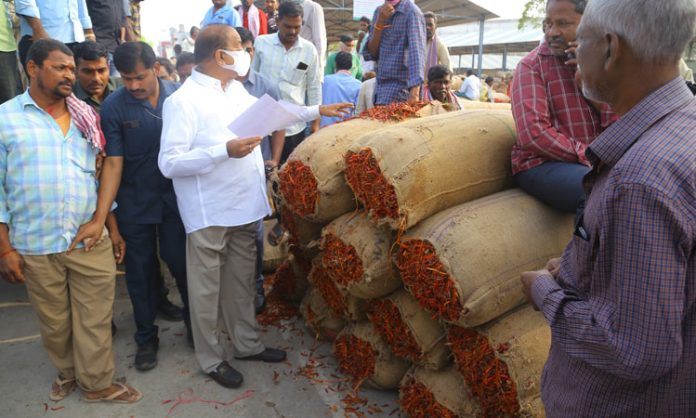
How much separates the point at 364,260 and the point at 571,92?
1418mm

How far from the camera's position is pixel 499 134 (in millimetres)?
2994

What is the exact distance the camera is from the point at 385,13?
4664 mm

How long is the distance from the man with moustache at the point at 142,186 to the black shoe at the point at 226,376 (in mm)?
550

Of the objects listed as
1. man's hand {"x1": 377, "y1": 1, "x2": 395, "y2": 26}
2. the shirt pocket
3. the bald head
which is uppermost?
man's hand {"x1": 377, "y1": 1, "x2": 395, "y2": 26}

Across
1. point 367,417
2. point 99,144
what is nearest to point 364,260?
point 367,417

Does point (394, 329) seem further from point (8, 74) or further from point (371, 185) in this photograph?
point (8, 74)

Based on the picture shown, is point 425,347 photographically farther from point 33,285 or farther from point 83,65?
point 83,65

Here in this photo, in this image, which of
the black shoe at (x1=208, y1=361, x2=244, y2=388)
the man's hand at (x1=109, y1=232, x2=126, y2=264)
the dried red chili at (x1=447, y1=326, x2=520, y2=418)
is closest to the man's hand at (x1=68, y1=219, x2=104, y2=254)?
the man's hand at (x1=109, y1=232, x2=126, y2=264)

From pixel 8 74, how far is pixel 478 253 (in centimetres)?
500

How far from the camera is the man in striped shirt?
1108 mm

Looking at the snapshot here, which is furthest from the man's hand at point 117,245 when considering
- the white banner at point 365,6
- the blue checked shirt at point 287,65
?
the white banner at point 365,6

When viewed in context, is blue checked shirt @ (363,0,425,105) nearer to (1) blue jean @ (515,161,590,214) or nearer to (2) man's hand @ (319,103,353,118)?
(2) man's hand @ (319,103,353,118)

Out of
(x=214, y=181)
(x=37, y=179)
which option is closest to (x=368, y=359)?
(x=214, y=181)

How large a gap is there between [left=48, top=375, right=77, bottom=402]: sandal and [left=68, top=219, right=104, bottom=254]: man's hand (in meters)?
0.97
